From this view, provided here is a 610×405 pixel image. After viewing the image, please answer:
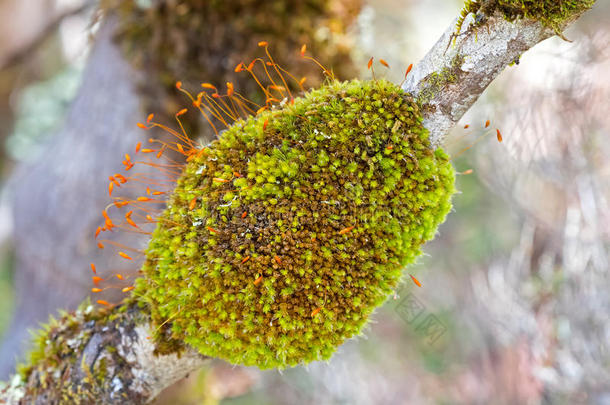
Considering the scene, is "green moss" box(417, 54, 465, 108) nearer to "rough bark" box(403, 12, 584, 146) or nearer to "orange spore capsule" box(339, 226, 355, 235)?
"rough bark" box(403, 12, 584, 146)

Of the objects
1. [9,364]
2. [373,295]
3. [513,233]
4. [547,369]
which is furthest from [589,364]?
[9,364]

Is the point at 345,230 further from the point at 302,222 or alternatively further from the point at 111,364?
the point at 111,364

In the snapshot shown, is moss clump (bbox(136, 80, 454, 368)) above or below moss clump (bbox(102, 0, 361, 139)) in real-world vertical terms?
below

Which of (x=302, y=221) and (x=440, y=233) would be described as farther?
(x=440, y=233)

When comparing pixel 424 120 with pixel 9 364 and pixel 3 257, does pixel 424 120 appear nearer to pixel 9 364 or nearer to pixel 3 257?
pixel 9 364

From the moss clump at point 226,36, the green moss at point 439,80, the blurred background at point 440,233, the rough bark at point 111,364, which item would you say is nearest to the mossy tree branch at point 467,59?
the green moss at point 439,80

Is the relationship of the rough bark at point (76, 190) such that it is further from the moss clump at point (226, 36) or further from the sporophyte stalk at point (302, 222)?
the sporophyte stalk at point (302, 222)

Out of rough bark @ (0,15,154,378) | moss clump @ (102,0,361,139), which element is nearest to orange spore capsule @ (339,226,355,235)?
moss clump @ (102,0,361,139)

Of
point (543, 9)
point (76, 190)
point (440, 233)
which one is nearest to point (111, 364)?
point (543, 9)
